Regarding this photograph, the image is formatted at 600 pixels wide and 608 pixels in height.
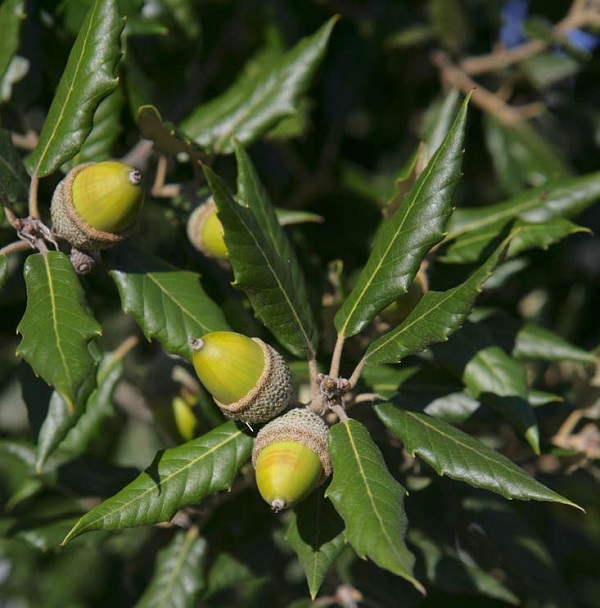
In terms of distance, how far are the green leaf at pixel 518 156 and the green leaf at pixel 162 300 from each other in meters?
1.33

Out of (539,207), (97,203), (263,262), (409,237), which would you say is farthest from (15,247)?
(539,207)

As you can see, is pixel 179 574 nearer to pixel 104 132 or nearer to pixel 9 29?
pixel 104 132

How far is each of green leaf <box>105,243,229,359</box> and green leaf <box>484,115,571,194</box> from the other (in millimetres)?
1332

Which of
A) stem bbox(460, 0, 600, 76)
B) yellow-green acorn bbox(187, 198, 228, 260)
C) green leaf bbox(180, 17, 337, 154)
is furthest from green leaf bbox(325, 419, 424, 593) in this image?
stem bbox(460, 0, 600, 76)

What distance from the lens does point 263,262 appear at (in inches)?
52.4

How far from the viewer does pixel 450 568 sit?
1.89m

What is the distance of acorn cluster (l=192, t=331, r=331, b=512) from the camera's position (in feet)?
4.11

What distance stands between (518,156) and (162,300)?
4.78 ft

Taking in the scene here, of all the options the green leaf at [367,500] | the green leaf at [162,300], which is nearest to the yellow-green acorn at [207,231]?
the green leaf at [162,300]

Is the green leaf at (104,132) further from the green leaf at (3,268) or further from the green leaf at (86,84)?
the green leaf at (3,268)

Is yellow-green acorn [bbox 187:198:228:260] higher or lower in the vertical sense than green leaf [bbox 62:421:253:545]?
higher

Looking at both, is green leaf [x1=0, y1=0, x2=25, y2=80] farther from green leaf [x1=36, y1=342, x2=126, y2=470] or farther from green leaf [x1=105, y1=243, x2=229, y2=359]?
green leaf [x1=36, y1=342, x2=126, y2=470]

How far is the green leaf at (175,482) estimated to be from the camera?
1.28m

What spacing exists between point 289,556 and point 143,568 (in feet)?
1.21
